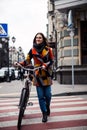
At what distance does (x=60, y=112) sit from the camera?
370 inches

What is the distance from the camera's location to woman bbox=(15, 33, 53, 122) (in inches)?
310

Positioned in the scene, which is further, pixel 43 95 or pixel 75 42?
pixel 75 42

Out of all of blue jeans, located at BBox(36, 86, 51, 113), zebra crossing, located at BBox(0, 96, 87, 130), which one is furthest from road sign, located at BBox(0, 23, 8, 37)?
blue jeans, located at BBox(36, 86, 51, 113)

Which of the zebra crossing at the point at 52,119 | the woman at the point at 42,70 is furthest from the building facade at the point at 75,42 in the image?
the woman at the point at 42,70

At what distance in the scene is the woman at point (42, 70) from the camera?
7.87 m

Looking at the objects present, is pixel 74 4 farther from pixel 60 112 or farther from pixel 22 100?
pixel 22 100

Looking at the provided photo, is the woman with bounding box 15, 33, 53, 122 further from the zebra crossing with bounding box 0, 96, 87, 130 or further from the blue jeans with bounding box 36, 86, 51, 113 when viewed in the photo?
the zebra crossing with bounding box 0, 96, 87, 130

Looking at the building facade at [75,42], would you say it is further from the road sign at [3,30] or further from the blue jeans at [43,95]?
the blue jeans at [43,95]

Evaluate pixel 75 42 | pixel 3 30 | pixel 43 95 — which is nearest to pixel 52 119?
pixel 43 95

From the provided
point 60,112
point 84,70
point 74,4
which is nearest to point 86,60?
point 84,70

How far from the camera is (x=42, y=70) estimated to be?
7.85m

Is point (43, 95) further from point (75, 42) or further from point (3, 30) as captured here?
point (75, 42)

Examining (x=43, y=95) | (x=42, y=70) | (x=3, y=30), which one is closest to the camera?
(x=42, y=70)

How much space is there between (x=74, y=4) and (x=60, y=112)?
12.4 metres
